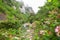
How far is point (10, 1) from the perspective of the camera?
9531 mm

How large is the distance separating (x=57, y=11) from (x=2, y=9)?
3013mm

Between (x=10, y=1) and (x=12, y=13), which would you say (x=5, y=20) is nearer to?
(x=12, y=13)

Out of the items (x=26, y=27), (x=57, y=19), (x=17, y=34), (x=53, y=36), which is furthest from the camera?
(x=26, y=27)

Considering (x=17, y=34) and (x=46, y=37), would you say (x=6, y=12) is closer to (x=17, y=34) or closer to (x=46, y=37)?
(x=17, y=34)

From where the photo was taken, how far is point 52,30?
4.93 metres

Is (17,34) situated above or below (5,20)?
below

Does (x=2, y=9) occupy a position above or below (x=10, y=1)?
below

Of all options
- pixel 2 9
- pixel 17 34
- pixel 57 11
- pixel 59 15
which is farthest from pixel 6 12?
pixel 59 15

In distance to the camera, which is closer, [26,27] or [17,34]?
[17,34]

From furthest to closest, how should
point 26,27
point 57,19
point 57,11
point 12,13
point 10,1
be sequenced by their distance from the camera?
point 10,1 → point 12,13 → point 26,27 → point 57,11 → point 57,19

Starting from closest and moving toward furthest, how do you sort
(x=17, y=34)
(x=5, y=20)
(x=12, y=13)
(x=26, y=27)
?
(x=17, y=34) < (x=5, y=20) < (x=26, y=27) < (x=12, y=13)

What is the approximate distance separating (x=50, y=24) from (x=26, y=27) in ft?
8.94

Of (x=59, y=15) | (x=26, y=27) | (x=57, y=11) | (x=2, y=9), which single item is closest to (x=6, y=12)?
(x=2, y=9)

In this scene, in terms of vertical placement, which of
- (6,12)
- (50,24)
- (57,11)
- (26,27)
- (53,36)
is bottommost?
(53,36)
